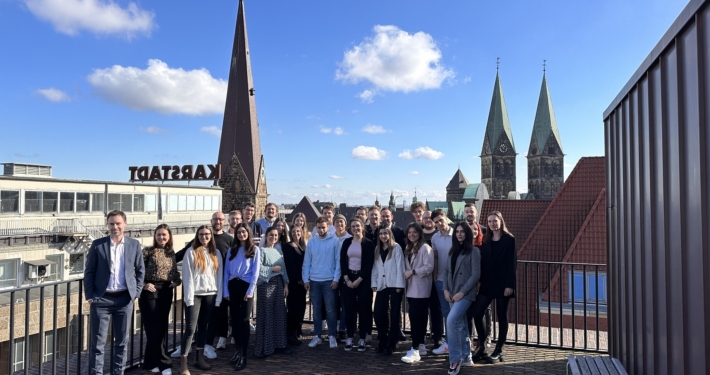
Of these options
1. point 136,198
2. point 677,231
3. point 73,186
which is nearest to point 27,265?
point 73,186

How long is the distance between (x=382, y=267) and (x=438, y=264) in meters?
0.72

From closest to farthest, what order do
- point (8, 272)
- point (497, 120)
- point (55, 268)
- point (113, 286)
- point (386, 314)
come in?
point (113, 286)
point (386, 314)
point (8, 272)
point (55, 268)
point (497, 120)

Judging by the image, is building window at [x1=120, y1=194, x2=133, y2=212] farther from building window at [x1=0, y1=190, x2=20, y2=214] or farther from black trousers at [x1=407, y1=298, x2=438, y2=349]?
black trousers at [x1=407, y1=298, x2=438, y2=349]

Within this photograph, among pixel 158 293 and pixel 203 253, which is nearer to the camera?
pixel 158 293

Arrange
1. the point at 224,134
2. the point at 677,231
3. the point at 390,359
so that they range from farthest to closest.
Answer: the point at 224,134 < the point at 390,359 < the point at 677,231

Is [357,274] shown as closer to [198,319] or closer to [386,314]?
[386,314]

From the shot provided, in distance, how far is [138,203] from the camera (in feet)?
106

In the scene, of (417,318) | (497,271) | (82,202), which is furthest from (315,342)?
(82,202)

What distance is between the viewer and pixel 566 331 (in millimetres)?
7656

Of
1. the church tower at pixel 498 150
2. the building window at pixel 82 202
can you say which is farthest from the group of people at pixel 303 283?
the church tower at pixel 498 150

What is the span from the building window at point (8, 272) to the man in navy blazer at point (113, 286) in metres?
21.4

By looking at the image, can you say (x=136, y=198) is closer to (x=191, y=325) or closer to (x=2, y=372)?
(x=2, y=372)

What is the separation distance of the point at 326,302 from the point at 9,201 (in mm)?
23916

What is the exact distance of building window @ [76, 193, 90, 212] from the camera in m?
27.4
